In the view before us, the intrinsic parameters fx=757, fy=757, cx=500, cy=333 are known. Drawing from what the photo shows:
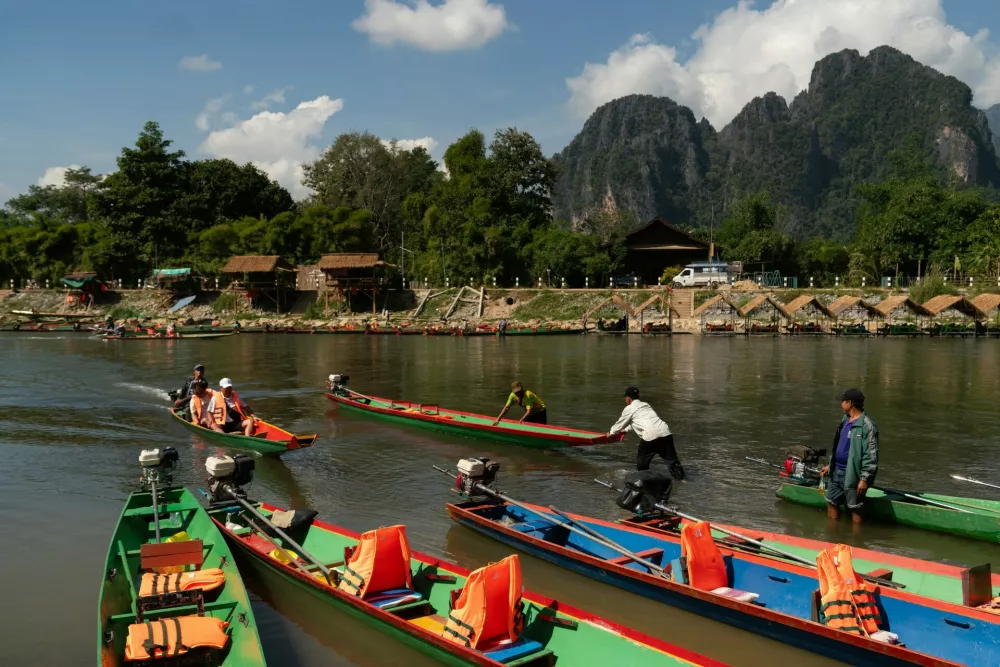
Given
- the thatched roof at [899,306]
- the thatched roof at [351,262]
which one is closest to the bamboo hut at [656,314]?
the thatched roof at [899,306]

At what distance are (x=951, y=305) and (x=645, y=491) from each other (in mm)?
48724

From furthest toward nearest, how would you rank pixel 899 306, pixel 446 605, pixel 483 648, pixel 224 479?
pixel 899 306 → pixel 224 479 → pixel 446 605 → pixel 483 648

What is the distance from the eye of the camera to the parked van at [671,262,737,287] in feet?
194

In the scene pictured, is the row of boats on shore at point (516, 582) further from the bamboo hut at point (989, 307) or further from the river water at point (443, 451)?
the bamboo hut at point (989, 307)

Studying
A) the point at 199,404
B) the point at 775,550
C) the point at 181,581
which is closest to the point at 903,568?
the point at 775,550

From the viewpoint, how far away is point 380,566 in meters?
8.37

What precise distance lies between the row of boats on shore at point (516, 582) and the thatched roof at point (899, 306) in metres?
44.2

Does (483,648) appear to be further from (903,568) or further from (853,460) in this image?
(853,460)

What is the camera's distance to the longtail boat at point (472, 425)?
52.9 ft

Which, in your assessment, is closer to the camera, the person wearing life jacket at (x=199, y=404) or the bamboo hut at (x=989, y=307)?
the person wearing life jacket at (x=199, y=404)

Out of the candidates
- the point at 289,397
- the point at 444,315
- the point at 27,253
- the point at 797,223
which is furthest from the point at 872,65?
the point at 289,397

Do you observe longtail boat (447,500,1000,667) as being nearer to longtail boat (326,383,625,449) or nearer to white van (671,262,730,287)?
longtail boat (326,383,625,449)

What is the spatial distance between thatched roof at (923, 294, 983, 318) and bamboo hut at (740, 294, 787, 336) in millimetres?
9249

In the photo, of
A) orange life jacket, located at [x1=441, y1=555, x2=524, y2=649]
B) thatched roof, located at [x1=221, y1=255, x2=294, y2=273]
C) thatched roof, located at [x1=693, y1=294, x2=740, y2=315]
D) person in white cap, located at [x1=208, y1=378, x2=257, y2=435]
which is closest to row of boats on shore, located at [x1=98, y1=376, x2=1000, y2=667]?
orange life jacket, located at [x1=441, y1=555, x2=524, y2=649]
